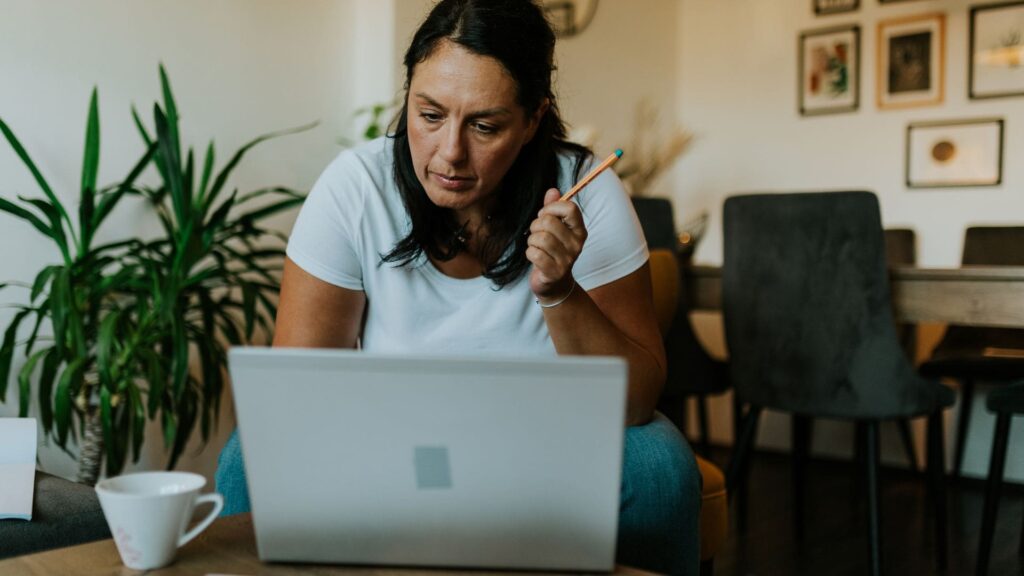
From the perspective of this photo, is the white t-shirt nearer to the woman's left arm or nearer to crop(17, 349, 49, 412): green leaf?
the woman's left arm

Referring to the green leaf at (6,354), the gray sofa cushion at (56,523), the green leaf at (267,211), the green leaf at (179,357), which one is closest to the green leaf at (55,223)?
the green leaf at (6,354)

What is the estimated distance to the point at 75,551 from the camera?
36.2 inches

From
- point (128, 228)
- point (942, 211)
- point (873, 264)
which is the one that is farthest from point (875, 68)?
point (128, 228)

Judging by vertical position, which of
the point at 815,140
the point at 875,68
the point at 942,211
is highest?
the point at 875,68

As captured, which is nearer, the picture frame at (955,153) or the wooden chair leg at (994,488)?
the wooden chair leg at (994,488)

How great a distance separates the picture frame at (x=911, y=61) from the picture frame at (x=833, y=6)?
5.3 inches

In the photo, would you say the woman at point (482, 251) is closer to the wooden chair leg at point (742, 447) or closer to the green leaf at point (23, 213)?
the green leaf at point (23, 213)

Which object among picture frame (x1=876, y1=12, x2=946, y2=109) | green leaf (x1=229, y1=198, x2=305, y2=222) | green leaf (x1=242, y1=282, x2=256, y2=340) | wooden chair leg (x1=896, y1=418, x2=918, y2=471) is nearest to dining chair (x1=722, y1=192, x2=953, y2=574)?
wooden chair leg (x1=896, y1=418, x2=918, y2=471)

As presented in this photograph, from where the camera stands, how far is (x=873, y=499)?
2418mm

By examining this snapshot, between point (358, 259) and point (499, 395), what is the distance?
0.66 meters

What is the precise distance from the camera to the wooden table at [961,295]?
2395 millimetres

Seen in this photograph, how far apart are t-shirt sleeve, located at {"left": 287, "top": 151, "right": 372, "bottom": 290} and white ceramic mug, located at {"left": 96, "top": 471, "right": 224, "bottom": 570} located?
19.8 inches

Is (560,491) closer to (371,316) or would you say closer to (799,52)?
(371,316)

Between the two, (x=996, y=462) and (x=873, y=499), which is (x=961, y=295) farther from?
(x=873, y=499)
